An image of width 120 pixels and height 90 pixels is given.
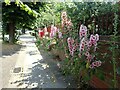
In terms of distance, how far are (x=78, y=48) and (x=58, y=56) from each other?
5119 mm

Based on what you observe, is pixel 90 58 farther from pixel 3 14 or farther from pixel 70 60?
pixel 3 14

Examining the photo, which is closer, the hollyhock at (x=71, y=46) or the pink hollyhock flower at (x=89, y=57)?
the pink hollyhock flower at (x=89, y=57)

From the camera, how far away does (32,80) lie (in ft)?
22.3

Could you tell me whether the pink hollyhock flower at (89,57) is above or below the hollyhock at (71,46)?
below

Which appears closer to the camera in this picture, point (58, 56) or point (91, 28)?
point (91, 28)

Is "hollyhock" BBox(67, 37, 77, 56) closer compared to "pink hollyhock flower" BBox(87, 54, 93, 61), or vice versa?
"pink hollyhock flower" BBox(87, 54, 93, 61)

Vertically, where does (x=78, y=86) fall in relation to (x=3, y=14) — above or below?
below

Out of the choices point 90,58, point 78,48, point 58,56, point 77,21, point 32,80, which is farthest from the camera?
point 58,56

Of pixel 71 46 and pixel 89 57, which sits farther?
pixel 71 46

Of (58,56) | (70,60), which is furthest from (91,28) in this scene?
(58,56)

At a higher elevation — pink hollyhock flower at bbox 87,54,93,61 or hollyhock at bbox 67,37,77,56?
hollyhock at bbox 67,37,77,56

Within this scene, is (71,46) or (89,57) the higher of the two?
(71,46)

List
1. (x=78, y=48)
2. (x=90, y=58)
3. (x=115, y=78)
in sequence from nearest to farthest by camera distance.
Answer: (x=115, y=78) → (x=90, y=58) → (x=78, y=48)

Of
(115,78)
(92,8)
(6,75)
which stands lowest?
(6,75)
